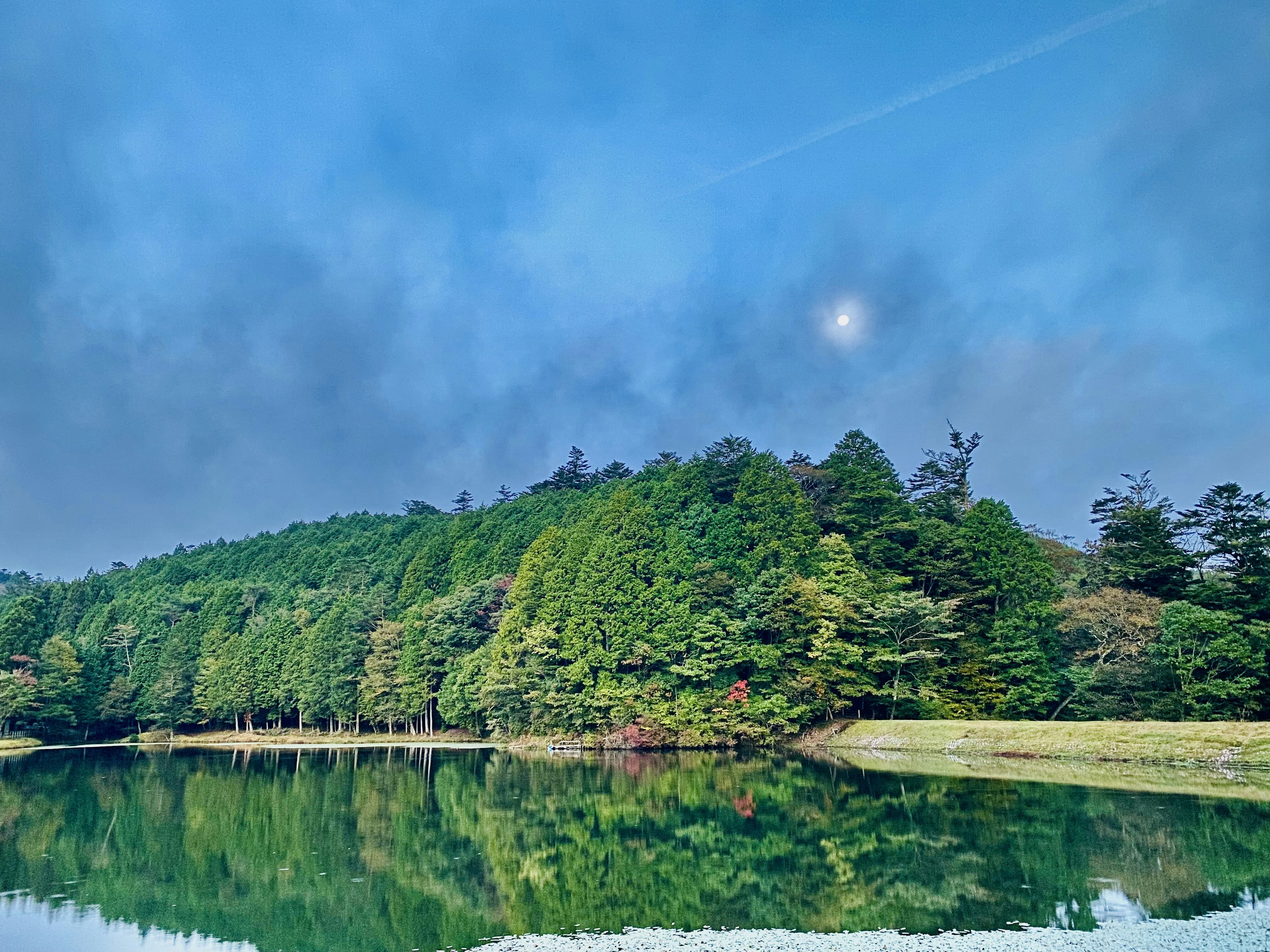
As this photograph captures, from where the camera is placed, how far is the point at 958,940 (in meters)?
10.9

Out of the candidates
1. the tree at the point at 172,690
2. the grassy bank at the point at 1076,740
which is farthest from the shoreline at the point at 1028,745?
the tree at the point at 172,690

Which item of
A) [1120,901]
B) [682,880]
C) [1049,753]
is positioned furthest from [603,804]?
[1049,753]

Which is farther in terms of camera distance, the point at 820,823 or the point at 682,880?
the point at 820,823

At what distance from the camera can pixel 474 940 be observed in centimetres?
A: 1187

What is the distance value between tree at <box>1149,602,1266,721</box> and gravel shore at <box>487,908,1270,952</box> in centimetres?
2711

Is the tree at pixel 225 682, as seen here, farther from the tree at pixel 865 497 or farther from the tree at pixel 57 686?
the tree at pixel 865 497

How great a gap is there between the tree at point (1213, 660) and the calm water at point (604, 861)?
548 inches

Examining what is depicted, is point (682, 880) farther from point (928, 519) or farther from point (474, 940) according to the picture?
point (928, 519)

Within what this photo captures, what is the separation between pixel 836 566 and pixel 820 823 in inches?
1172

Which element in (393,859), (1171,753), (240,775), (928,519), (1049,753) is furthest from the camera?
(928,519)

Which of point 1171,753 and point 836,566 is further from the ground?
point 836,566

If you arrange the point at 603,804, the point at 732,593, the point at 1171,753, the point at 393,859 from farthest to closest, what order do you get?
the point at 732,593 → the point at 1171,753 → the point at 603,804 → the point at 393,859

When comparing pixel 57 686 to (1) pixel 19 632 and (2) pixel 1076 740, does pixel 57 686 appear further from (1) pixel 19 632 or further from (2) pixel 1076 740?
(2) pixel 1076 740

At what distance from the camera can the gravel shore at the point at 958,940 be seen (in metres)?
10.4
